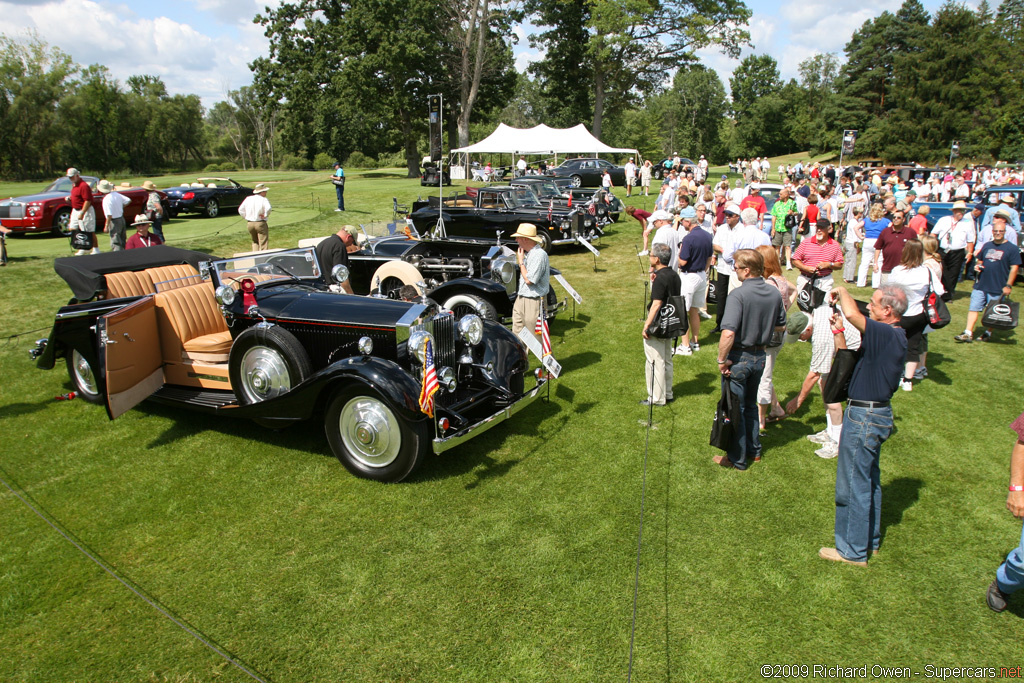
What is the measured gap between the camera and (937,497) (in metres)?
5.11

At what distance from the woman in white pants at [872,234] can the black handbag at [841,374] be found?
6.71 m

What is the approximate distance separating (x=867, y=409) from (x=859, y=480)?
476 mm

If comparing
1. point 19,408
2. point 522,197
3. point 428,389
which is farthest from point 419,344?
point 522,197

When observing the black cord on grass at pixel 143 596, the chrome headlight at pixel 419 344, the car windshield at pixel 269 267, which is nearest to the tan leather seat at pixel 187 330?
the car windshield at pixel 269 267

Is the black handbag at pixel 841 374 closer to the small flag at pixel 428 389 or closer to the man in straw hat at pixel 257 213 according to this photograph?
the small flag at pixel 428 389

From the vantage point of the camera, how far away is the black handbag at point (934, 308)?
6.64 m

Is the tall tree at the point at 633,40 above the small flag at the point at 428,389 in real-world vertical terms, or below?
above

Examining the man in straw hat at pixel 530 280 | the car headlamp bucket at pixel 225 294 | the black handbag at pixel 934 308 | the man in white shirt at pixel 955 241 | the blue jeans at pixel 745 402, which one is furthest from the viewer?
the man in white shirt at pixel 955 241

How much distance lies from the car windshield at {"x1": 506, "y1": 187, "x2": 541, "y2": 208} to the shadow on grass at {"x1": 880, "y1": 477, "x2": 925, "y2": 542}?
38.4 feet

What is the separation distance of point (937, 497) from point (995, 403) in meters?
3.08

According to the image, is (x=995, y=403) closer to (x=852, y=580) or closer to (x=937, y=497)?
(x=937, y=497)

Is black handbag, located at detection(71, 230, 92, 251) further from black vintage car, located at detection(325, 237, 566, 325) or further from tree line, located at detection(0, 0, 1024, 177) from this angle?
tree line, located at detection(0, 0, 1024, 177)

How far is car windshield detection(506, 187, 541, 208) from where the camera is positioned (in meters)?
15.8

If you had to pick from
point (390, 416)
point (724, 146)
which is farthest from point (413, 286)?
point (724, 146)
